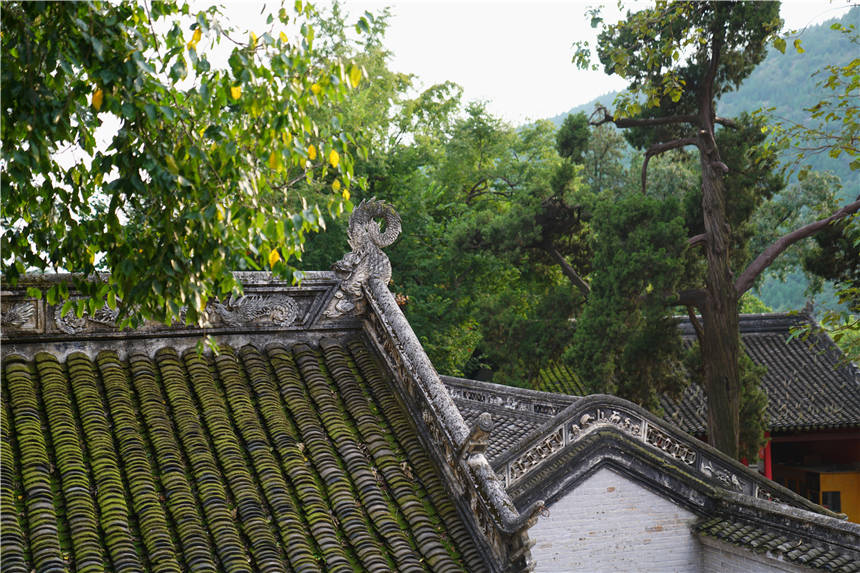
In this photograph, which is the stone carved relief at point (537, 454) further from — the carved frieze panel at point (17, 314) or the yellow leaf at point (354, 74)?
the yellow leaf at point (354, 74)

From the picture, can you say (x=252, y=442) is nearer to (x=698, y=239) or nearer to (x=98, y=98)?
(x=98, y=98)

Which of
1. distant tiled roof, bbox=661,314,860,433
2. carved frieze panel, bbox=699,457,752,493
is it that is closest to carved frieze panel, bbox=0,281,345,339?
carved frieze panel, bbox=699,457,752,493

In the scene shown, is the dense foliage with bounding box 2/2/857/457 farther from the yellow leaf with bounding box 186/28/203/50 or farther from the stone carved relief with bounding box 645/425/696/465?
the stone carved relief with bounding box 645/425/696/465

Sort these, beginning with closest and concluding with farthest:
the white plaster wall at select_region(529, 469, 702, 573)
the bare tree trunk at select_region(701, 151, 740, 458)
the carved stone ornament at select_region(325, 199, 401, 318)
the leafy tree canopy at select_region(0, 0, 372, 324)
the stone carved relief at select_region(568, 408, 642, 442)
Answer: the leafy tree canopy at select_region(0, 0, 372, 324) < the carved stone ornament at select_region(325, 199, 401, 318) < the white plaster wall at select_region(529, 469, 702, 573) < the stone carved relief at select_region(568, 408, 642, 442) < the bare tree trunk at select_region(701, 151, 740, 458)

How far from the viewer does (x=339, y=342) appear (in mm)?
7215

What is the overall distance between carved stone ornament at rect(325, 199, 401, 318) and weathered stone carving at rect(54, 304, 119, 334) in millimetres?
1687

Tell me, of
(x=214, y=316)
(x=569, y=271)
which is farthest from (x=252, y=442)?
(x=569, y=271)

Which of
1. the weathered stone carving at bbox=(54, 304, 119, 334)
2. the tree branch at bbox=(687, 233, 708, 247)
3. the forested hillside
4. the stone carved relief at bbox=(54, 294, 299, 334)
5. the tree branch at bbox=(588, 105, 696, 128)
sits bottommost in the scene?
the weathered stone carving at bbox=(54, 304, 119, 334)

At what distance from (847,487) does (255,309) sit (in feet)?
65.3

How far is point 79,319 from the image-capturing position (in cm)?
639

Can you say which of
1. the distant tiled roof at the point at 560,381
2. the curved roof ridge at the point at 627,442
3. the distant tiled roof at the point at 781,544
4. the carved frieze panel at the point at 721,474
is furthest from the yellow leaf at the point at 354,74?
the distant tiled roof at the point at 560,381

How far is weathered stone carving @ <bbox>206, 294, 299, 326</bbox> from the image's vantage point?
681cm

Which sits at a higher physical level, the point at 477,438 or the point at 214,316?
the point at 214,316

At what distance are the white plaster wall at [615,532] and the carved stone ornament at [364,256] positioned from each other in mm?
5380
